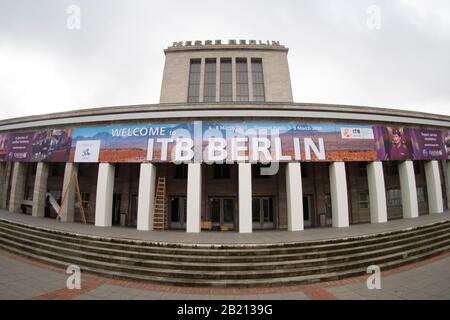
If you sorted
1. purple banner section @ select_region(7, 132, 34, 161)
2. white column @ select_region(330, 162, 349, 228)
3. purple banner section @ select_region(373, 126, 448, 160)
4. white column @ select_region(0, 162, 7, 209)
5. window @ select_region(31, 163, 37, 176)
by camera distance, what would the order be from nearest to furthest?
white column @ select_region(330, 162, 349, 228) < purple banner section @ select_region(373, 126, 448, 160) < purple banner section @ select_region(7, 132, 34, 161) < white column @ select_region(0, 162, 7, 209) < window @ select_region(31, 163, 37, 176)

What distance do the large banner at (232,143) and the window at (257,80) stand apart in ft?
30.5

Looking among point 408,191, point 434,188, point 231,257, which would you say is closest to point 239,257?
point 231,257

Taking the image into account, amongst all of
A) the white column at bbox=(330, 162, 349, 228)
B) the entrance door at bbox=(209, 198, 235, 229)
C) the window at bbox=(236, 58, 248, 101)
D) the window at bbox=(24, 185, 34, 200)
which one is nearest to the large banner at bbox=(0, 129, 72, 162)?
the window at bbox=(24, 185, 34, 200)

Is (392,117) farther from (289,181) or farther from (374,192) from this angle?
(289,181)

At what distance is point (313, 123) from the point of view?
498 inches

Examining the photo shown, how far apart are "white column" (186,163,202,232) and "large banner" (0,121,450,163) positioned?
923 millimetres

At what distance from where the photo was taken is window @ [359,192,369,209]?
1531cm

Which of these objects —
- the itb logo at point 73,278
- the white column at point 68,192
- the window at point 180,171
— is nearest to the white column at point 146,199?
the window at point 180,171

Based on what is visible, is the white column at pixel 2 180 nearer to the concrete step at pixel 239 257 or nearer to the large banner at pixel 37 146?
the large banner at pixel 37 146

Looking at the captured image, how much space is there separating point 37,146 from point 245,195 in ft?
52.2

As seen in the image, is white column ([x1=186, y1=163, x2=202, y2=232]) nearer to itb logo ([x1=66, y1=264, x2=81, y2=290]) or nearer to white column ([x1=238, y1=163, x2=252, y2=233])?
white column ([x1=238, y1=163, x2=252, y2=233])

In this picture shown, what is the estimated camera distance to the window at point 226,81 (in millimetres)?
20578

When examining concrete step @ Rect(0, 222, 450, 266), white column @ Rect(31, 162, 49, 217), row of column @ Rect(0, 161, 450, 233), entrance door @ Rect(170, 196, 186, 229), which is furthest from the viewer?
white column @ Rect(31, 162, 49, 217)
